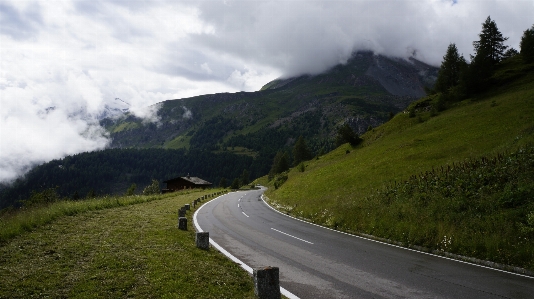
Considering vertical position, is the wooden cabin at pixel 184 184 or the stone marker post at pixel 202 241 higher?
the stone marker post at pixel 202 241

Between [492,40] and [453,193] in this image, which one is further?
[492,40]

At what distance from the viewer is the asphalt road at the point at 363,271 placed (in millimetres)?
7492

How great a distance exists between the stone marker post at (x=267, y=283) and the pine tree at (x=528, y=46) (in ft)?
260

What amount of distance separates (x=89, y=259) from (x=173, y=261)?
2.30 metres

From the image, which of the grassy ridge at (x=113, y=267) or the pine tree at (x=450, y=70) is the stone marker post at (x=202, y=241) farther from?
the pine tree at (x=450, y=70)

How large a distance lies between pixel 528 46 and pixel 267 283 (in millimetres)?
81523

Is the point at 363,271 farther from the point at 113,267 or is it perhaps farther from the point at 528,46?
the point at 528,46

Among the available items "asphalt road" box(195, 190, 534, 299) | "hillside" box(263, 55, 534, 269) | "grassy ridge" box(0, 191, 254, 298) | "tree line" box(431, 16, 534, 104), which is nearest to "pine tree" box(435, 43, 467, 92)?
"tree line" box(431, 16, 534, 104)

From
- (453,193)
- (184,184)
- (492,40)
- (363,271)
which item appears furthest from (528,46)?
(184,184)

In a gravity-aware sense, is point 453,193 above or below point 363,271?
above

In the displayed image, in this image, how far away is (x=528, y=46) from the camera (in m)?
63.2

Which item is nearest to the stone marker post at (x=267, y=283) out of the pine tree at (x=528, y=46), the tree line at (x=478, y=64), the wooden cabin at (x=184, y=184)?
the tree line at (x=478, y=64)

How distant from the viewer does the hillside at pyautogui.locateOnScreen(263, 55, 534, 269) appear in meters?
12.1

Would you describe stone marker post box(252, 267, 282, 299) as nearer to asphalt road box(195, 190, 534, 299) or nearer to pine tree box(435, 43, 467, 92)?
asphalt road box(195, 190, 534, 299)
